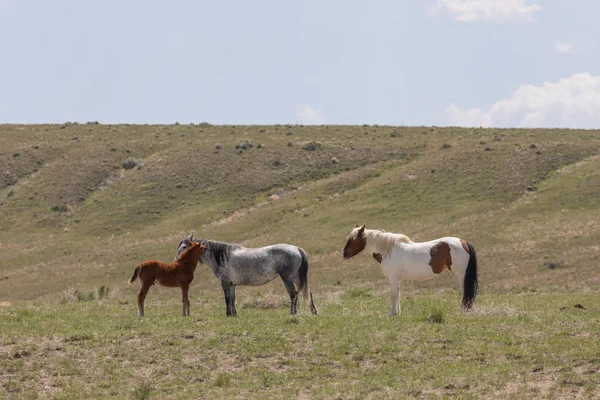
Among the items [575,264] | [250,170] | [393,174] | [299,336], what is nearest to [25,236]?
[250,170]

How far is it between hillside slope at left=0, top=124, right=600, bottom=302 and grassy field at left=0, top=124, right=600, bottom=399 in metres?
0.26

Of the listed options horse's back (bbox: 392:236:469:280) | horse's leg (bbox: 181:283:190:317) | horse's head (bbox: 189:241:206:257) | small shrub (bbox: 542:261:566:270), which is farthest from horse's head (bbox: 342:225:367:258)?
small shrub (bbox: 542:261:566:270)

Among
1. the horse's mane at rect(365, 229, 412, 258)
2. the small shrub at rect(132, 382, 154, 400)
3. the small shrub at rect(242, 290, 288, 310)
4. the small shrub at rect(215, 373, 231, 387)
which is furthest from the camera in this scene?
the small shrub at rect(242, 290, 288, 310)

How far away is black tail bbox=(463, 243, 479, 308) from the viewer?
19.5m

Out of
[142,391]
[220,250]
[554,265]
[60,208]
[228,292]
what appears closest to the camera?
[142,391]

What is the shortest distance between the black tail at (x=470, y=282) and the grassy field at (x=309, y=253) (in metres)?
0.45

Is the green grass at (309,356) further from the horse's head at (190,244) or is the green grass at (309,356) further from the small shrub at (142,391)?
the horse's head at (190,244)

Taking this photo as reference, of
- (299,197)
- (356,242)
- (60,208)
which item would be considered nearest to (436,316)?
(356,242)

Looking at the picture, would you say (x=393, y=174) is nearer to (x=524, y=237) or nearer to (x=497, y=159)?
(x=497, y=159)

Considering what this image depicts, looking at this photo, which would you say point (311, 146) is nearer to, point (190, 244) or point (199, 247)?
point (190, 244)

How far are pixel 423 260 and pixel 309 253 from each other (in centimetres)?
2836

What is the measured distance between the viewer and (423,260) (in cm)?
1964

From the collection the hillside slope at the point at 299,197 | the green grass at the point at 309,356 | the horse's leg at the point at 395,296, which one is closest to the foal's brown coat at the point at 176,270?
the green grass at the point at 309,356

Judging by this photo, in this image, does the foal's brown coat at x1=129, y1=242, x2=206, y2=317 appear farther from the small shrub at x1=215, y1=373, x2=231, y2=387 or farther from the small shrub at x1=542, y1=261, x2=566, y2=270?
the small shrub at x1=542, y1=261, x2=566, y2=270
